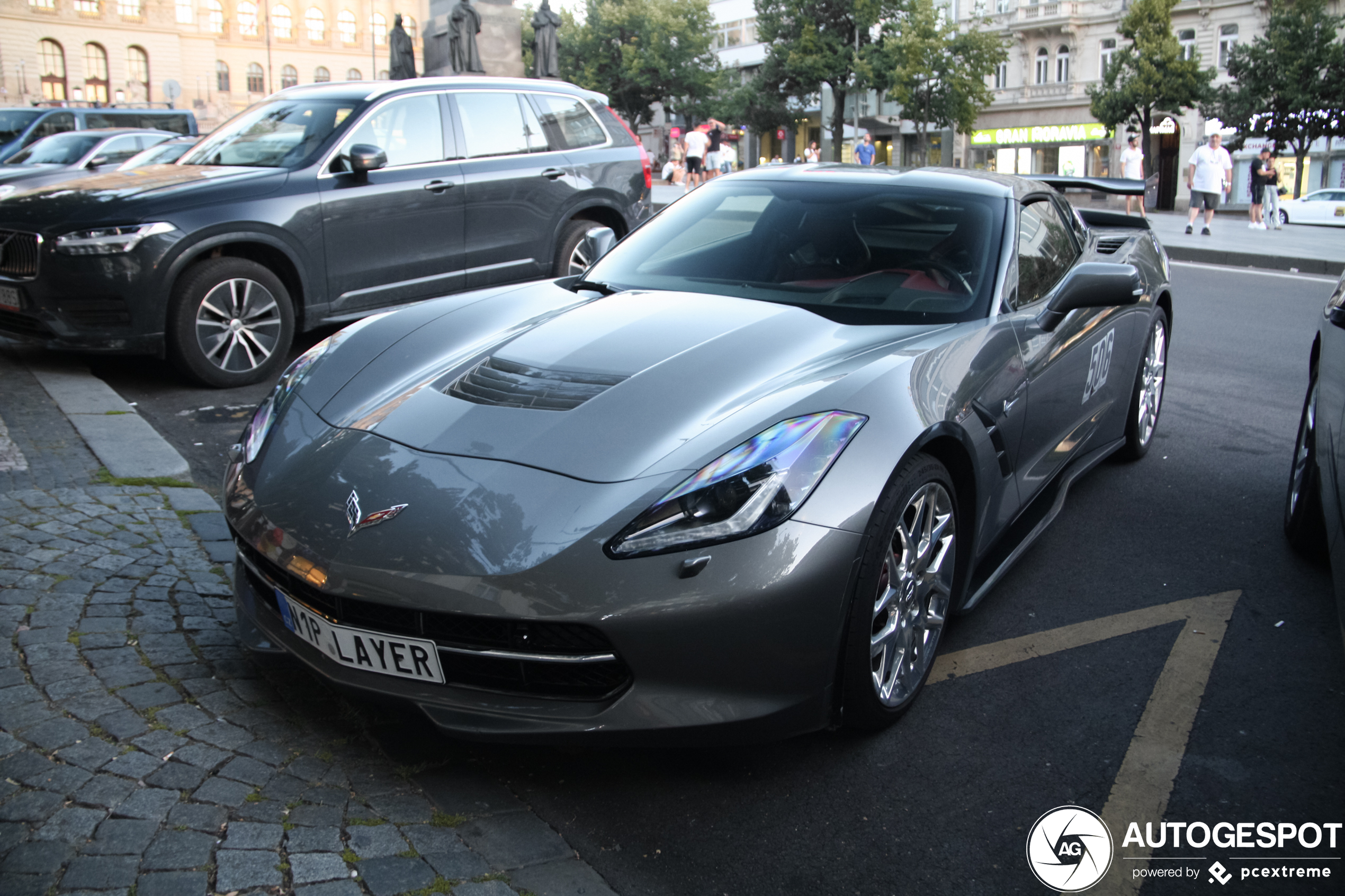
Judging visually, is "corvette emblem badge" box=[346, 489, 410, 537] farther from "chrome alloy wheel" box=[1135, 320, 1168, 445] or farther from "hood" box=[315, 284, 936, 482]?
"chrome alloy wheel" box=[1135, 320, 1168, 445]

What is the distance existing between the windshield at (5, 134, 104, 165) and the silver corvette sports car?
46.7ft

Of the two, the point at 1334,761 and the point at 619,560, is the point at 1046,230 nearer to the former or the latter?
the point at 1334,761

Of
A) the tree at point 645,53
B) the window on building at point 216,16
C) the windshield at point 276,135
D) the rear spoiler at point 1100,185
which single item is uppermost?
the window on building at point 216,16

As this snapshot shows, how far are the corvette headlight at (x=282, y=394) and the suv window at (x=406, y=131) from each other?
3.63 meters

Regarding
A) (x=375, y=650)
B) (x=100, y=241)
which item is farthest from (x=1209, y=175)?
(x=375, y=650)

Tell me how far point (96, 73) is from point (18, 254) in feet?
296

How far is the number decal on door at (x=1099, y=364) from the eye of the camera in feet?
13.4

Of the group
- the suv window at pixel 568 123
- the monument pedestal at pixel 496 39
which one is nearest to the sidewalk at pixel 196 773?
the suv window at pixel 568 123

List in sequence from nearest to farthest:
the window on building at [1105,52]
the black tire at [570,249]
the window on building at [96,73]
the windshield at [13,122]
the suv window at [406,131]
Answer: the suv window at [406,131] → the black tire at [570,249] → the windshield at [13,122] → the window on building at [1105,52] → the window on building at [96,73]

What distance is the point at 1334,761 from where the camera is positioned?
2.68 m

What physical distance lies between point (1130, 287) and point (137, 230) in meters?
4.87

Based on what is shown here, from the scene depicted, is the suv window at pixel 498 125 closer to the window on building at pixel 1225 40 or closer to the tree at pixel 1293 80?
the tree at pixel 1293 80

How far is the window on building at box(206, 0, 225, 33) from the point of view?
288ft

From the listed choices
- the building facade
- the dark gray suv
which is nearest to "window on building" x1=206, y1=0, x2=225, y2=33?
the building facade
